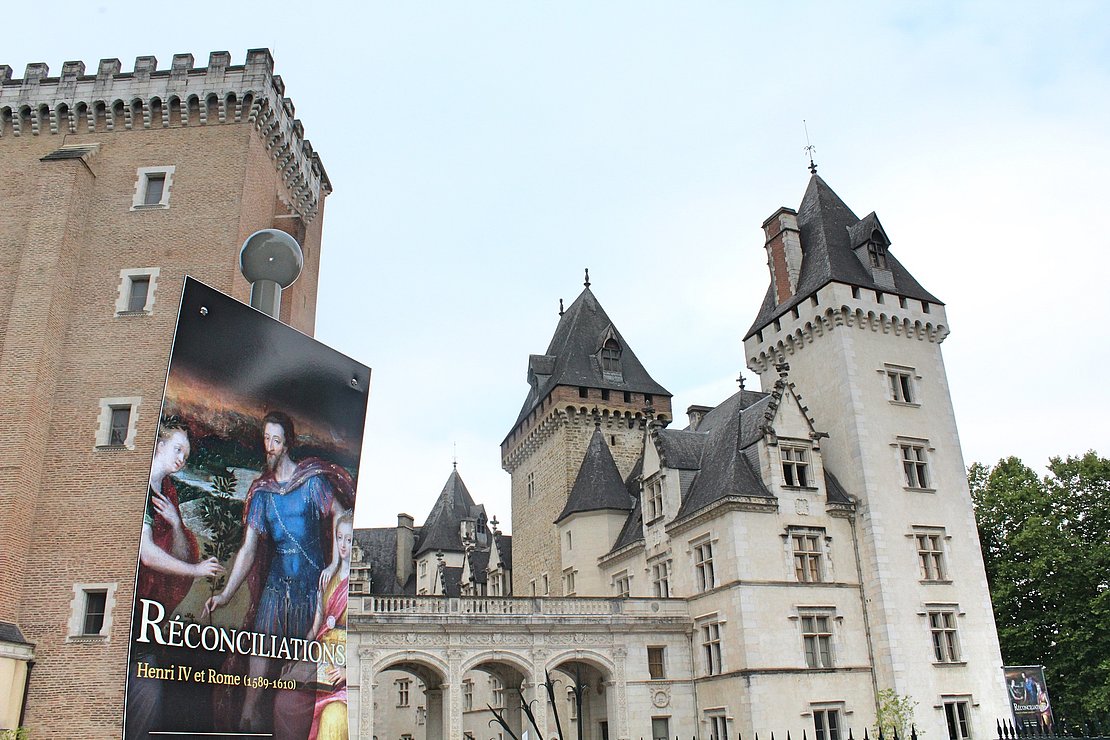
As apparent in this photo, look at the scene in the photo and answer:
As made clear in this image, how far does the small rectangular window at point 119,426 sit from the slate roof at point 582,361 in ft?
83.9

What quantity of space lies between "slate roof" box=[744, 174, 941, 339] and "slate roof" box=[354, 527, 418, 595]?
34.3m

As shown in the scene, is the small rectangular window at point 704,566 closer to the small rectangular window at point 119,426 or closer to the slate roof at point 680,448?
the slate roof at point 680,448

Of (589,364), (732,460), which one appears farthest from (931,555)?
(589,364)

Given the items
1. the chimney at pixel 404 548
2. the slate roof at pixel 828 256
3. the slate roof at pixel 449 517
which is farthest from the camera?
the chimney at pixel 404 548

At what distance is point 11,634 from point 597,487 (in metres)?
25.4

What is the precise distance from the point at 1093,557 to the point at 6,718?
40449mm

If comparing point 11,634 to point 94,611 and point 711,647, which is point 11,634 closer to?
point 94,611

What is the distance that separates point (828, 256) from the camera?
36031mm

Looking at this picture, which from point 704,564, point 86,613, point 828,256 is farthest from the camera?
point 828,256

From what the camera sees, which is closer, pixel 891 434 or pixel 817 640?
pixel 817 640

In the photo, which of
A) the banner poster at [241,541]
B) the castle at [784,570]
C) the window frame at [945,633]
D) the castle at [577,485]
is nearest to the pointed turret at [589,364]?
the castle at [577,485]

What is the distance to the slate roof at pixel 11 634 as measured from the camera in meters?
18.9

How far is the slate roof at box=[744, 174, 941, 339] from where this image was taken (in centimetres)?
3572

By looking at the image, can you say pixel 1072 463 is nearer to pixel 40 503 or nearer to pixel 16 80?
pixel 40 503
